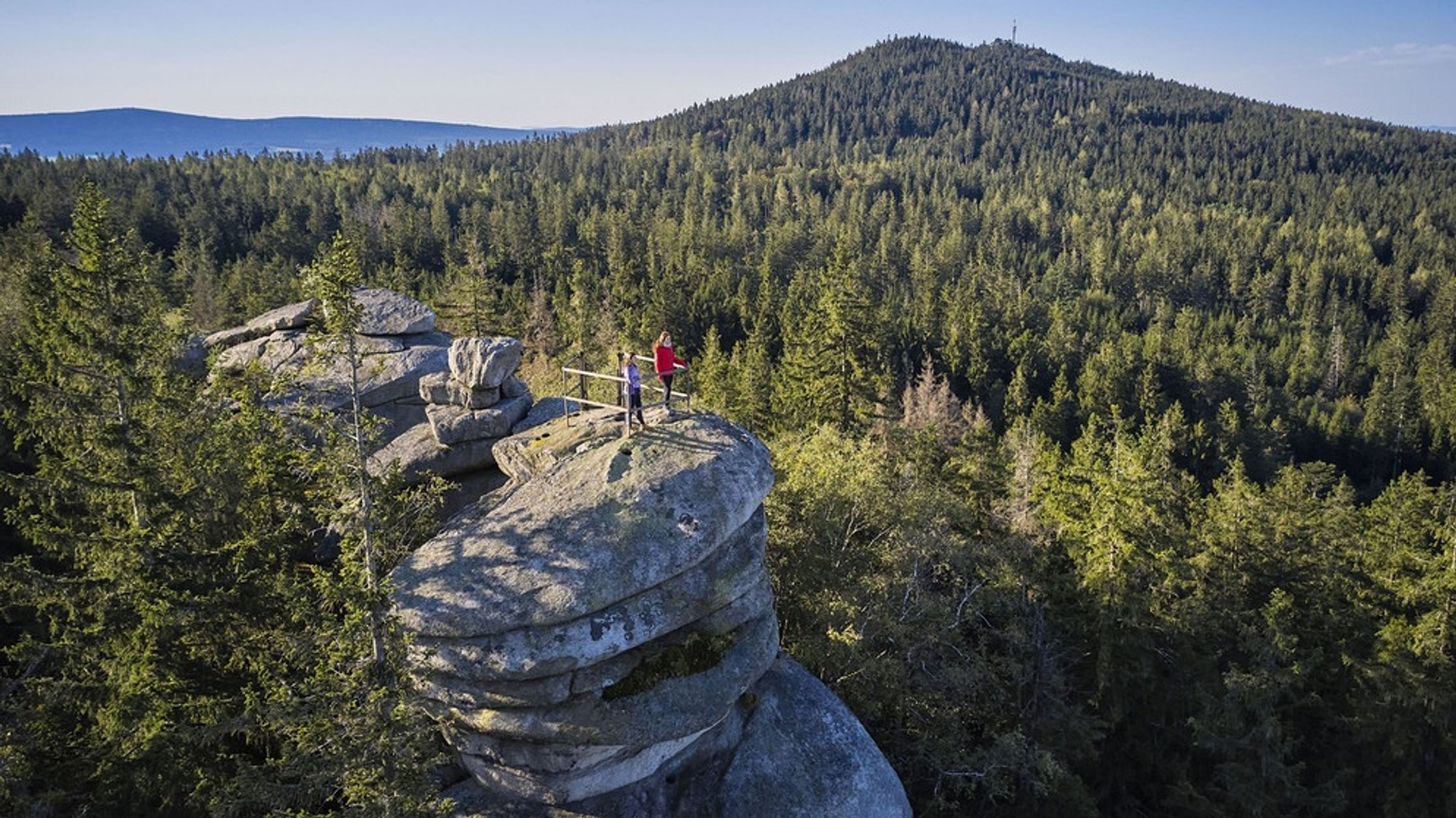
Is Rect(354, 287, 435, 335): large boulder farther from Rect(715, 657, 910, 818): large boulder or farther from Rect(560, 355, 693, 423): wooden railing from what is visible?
Rect(715, 657, 910, 818): large boulder

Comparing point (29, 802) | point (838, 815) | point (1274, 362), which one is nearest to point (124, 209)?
point (29, 802)

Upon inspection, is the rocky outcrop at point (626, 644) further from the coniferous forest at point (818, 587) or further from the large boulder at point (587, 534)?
the coniferous forest at point (818, 587)

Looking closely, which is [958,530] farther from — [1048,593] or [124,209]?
[124,209]

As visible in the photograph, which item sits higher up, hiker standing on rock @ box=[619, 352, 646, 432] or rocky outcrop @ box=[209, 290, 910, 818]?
hiker standing on rock @ box=[619, 352, 646, 432]

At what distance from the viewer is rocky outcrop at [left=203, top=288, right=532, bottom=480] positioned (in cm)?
2375

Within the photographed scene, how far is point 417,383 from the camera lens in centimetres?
2930

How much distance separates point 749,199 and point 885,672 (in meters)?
146

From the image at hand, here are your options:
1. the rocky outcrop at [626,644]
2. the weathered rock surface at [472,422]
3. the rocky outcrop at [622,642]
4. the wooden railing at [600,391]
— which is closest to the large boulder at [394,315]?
the wooden railing at [600,391]

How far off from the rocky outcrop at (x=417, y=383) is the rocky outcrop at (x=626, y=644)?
14.0ft

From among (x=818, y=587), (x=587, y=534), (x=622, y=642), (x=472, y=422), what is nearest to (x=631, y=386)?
(x=587, y=534)

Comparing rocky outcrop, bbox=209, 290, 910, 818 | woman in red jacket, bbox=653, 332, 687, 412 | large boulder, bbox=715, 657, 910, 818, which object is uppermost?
woman in red jacket, bbox=653, 332, 687, 412

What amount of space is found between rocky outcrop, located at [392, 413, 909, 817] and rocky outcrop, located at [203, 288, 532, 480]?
14.0 feet

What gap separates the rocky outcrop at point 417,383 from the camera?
23.8 meters

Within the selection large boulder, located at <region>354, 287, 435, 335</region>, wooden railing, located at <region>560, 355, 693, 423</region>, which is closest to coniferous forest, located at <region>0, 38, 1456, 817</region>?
wooden railing, located at <region>560, 355, 693, 423</region>
